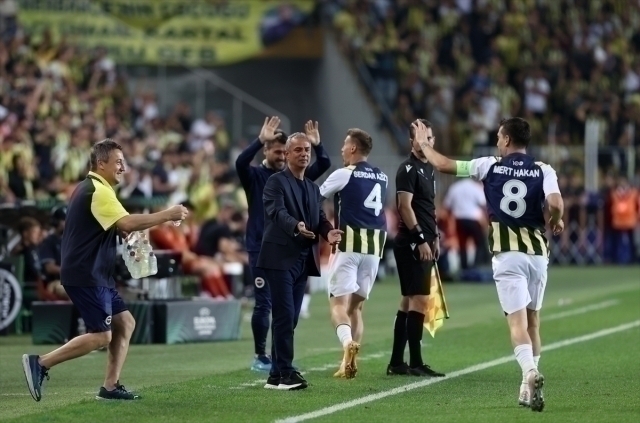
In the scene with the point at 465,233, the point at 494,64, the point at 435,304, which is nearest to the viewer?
the point at 435,304

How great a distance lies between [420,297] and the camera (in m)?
14.2

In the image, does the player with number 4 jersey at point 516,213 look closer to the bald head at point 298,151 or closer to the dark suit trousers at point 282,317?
the bald head at point 298,151

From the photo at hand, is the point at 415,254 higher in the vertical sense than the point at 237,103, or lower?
lower

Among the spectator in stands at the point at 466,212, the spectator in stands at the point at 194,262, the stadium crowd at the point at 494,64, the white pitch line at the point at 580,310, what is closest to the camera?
the white pitch line at the point at 580,310

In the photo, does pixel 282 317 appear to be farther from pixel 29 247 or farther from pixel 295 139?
pixel 29 247

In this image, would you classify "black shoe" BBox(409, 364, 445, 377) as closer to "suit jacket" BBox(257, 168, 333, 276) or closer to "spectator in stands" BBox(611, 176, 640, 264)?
"suit jacket" BBox(257, 168, 333, 276)

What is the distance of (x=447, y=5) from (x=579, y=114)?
451cm

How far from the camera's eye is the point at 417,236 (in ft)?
45.6

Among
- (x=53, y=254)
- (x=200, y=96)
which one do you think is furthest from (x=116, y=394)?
(x=200, y=96)

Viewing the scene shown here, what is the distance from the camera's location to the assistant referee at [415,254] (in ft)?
45.7

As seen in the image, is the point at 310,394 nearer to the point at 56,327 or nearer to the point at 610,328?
the point at 56,327

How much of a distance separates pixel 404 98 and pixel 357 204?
71.0ft

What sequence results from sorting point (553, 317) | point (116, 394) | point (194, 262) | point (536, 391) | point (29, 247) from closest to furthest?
point (536, 391), point (116, 394), point (29, 247), point (553, 317), point (194, 262)

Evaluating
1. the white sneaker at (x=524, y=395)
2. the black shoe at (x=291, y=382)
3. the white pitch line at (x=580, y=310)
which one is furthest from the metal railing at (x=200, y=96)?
the white sneaker at (x=524, y=395)
